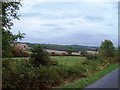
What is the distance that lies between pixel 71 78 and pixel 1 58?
5664 mm

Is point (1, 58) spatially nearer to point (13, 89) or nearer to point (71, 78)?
point (13, 89)

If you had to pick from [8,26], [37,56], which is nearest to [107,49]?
[37,56]

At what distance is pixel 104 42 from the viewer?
34625 mm

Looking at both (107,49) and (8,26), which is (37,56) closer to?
(8,26)

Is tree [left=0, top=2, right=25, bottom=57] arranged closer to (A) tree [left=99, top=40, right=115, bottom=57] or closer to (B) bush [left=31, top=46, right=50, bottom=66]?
(B) bush [left=31, top=46, right=50, bottom=66]

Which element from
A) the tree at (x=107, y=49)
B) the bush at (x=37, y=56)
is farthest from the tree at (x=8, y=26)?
the tree at (x=107, y=49)

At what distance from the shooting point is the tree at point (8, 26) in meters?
12.4

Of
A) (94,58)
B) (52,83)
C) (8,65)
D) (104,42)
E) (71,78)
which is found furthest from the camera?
(104,42)

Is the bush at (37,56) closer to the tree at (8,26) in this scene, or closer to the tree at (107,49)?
the tree at (8,26)

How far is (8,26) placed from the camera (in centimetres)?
1278

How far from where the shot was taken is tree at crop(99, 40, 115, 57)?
1351 inches

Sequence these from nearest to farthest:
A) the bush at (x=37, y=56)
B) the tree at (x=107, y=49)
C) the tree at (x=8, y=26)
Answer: the tree at (x=8, y=26) < the bush at (x=37, y=56) < the tree at (x=107, y=49)

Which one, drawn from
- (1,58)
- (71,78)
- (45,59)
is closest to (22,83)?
(1,58)

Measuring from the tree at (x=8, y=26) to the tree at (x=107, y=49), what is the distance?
22.2 meters
